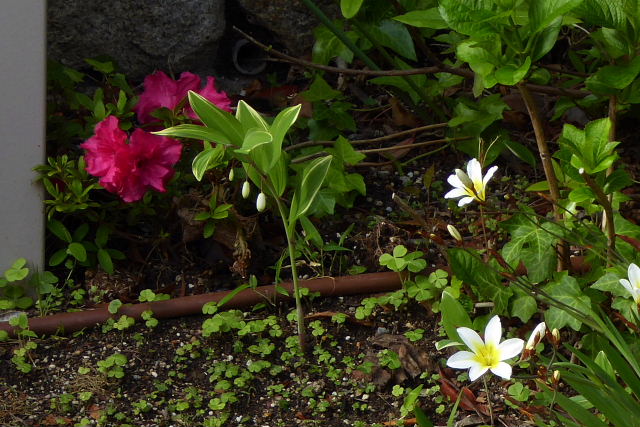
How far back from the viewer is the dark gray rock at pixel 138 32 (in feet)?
9.50

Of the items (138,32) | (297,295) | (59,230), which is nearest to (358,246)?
(297,295)

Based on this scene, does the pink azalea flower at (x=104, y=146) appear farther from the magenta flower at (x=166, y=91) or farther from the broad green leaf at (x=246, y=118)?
the broad green leaf at (x=246, y=118)

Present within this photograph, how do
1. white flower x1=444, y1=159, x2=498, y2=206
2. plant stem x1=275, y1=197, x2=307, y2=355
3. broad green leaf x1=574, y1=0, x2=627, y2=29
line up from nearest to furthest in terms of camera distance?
white flower x1=444, y1=159, x2=498, y2=206
broad green leaf x1=574, y1=0, x2=627, y2=29
plant stem x1=275, y1=197, x2=307, y2=355

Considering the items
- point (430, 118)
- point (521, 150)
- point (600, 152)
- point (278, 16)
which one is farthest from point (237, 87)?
point (600, 152)

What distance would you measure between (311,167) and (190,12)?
1.13 m

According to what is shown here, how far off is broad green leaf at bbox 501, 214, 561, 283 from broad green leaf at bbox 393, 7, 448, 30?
495 mm

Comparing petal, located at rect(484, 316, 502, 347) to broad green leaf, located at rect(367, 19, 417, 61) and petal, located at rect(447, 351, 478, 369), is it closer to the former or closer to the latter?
petal, located at rect(447, 351, 478, 369)

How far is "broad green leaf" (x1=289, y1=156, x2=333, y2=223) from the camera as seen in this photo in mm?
2012

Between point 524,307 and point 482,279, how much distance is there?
4.3 inches

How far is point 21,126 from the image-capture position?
2271 mm

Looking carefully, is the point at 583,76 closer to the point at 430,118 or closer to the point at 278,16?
the point at 430,118

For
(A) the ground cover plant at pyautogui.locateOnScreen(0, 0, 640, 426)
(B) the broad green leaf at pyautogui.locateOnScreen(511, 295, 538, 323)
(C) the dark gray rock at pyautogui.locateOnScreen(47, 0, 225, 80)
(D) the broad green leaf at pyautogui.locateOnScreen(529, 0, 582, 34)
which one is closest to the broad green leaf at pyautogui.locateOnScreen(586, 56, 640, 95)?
(A) the ground cover plant at pyautogui.locateOnScreen(0, 0, 640, 426)

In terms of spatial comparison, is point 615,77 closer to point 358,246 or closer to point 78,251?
point 358,246

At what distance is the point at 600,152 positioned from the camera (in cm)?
187
